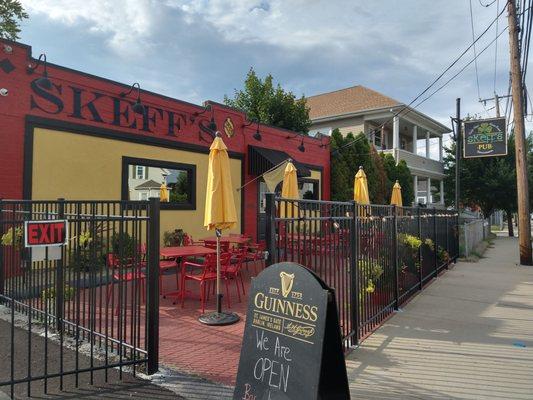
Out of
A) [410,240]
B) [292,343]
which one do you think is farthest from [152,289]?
[410,240]

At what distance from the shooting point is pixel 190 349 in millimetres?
4707

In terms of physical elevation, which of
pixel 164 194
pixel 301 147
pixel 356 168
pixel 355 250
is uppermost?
pixel 301 147

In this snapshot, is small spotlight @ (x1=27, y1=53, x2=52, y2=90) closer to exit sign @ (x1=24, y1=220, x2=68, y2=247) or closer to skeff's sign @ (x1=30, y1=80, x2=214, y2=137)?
skeff's sign @ (x1=30, y1=80, x2=214, y2=137)

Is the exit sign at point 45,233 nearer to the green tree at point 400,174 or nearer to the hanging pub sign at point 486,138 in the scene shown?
the hanging pub sign at point 486,138

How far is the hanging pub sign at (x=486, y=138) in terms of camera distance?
14.4 metres

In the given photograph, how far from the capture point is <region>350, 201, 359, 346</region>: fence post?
4975 mm

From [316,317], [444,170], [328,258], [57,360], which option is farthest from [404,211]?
[444,170]

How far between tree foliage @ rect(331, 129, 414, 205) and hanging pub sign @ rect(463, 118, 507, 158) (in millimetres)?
4662

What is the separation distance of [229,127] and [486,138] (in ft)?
29.6

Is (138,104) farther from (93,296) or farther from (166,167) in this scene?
(93,296)

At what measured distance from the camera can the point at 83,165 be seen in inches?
352

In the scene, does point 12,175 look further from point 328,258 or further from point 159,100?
point 328,258

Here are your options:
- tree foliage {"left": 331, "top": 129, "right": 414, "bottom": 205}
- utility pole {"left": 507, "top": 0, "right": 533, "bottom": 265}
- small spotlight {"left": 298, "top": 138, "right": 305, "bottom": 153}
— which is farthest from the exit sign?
tree foliage {"left": 331, "top": 129, "right": 414, "bottom": 205}

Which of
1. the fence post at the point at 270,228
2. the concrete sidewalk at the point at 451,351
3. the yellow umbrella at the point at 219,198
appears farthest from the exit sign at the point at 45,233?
the concrete sidewalk at the point at 451,351
